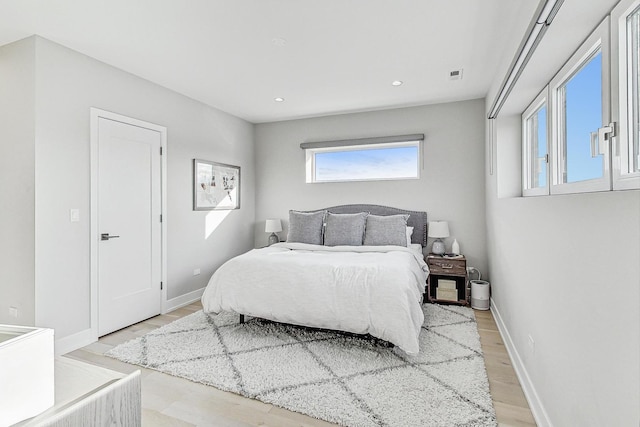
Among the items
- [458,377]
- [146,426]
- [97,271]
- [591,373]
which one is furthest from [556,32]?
[97,271]

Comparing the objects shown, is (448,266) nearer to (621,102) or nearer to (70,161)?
(621,102)

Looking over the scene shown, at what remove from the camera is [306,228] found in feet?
14.2

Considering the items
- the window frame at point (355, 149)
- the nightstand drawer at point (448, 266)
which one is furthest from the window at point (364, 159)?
the nightstand drawer at point (448, 266)

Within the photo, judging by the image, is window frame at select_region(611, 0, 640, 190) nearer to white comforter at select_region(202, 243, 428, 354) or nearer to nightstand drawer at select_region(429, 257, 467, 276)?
white comforter at select_region(202, 243, 428, 354)

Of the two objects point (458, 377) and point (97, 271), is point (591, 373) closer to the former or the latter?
point (458, 377)

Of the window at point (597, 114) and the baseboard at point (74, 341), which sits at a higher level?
the window at point (597, 114)

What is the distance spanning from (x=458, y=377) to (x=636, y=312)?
152 cm

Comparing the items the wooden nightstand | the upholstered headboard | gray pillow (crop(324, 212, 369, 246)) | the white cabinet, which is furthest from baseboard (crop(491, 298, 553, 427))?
the white cabinet

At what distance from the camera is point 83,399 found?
2.16ft

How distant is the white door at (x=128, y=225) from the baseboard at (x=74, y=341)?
0.10m

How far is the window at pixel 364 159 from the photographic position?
15.1 feet

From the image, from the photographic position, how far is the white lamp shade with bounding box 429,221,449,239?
13.5 ft

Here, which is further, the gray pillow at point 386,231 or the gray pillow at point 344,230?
the gray pillow at point 344,230

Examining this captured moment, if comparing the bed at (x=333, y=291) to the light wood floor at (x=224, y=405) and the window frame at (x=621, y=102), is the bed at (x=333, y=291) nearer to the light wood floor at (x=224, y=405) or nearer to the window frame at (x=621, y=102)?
the light wood floor at (x=224, y=405)
